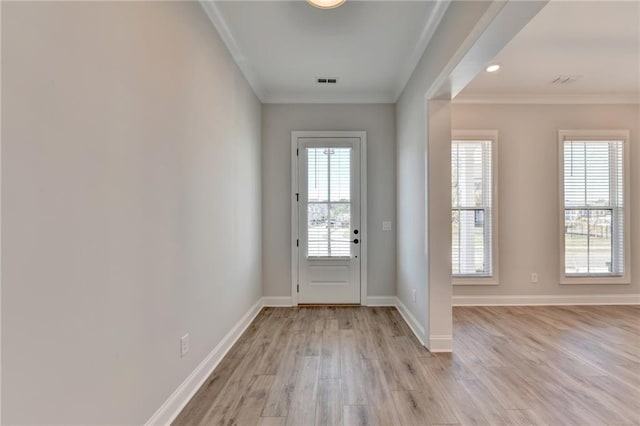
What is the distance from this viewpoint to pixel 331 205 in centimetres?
427

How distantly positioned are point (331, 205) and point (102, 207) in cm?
317

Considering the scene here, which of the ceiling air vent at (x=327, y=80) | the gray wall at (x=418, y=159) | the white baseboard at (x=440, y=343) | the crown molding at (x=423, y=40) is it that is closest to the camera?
the gray wall at (x=418, y=159)

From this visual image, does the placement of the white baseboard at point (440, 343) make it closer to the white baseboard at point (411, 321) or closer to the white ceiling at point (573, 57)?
the white baseboard at point (411, 321)

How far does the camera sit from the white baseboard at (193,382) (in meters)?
1.78

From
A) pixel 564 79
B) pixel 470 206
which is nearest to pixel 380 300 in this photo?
pixel 470 206

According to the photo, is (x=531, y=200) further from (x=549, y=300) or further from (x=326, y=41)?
(x=326, y=41)

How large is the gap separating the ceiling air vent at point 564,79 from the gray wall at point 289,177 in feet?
6.67

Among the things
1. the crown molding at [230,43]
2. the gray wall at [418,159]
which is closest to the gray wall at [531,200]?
the gray wall at [418,159]

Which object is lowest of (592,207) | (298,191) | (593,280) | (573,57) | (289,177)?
(593,280)

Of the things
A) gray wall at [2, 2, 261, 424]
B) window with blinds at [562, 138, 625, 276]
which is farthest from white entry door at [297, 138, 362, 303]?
window with blinds at [562, 138, 625, 276]

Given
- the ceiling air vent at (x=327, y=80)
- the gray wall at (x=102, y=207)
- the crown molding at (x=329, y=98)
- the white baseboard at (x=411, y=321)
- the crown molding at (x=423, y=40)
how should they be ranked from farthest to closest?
the crown molding at (x=329, y=98), the ceiling air vent at (x=327, y=80), the white baseboard at (x=411, y=321), the crown molding at (x=423, y=40), the gray wall at (x=102, y=207)

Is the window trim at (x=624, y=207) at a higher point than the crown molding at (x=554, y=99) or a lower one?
lower

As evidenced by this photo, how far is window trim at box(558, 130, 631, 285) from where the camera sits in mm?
4258

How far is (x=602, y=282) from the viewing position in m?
4.29
